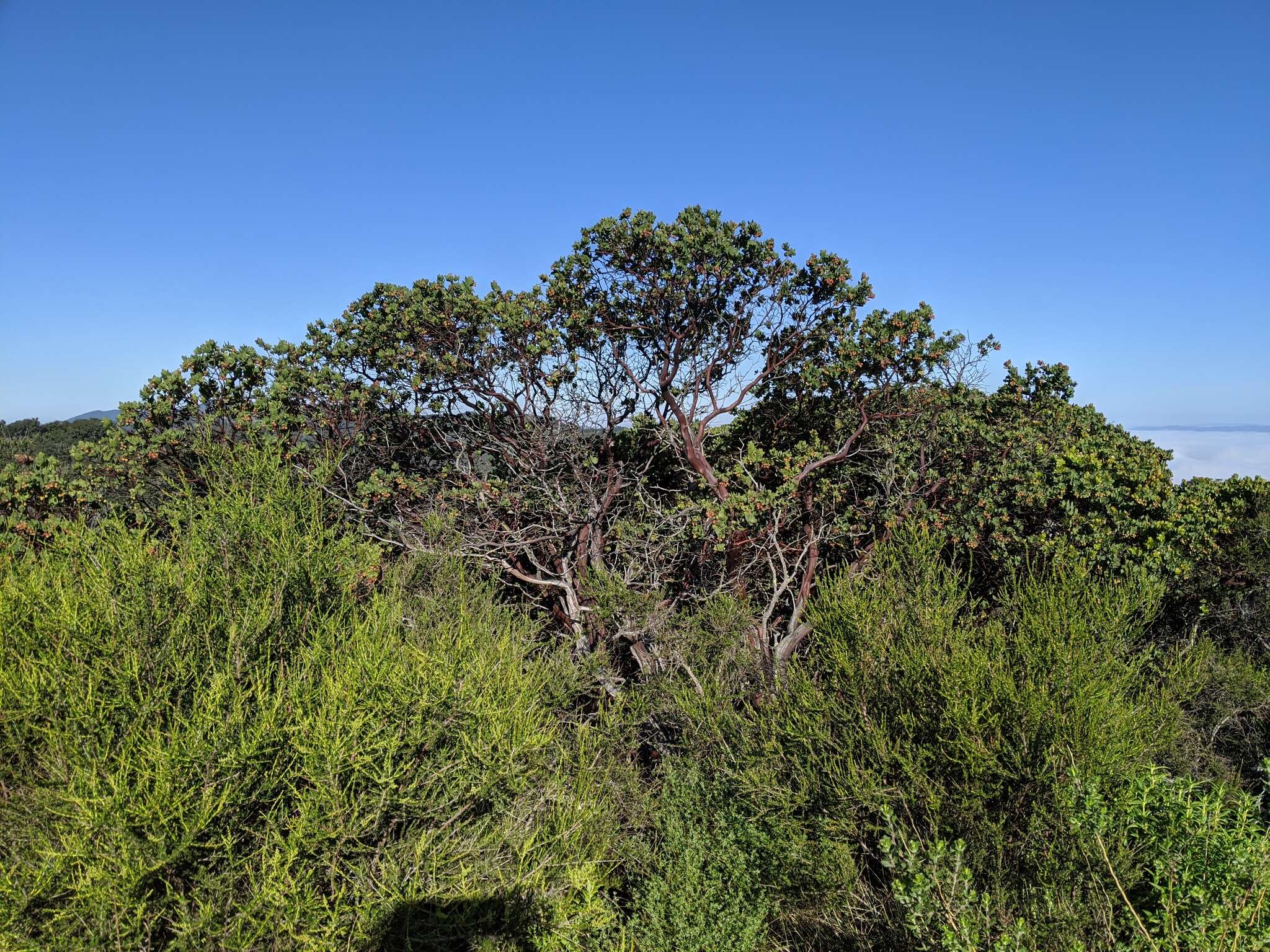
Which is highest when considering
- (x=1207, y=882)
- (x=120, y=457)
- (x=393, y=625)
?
(x=120, y=457)

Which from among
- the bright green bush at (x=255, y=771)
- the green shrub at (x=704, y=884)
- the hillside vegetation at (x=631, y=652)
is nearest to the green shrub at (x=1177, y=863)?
the hillside vegetation at (x=631, y=652)

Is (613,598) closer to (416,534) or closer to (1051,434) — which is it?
(416,534)

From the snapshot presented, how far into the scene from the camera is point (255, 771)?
445cm

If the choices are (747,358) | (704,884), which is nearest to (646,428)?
(747,358)

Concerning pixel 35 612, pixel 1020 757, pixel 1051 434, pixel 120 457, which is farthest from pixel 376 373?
pixel 1051 434

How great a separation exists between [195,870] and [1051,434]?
12.0m

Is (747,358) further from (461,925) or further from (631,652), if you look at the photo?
(461,925)

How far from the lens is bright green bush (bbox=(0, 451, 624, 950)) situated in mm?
4066

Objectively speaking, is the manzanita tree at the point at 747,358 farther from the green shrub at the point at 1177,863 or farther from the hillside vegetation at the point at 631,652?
the green shrub at the point at 1177,863

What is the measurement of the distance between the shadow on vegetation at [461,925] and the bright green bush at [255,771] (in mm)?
18

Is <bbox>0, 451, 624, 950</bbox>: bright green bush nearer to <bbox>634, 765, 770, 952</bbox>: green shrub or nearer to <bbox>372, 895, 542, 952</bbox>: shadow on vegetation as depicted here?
<bbox>372, 895, 542, 952</bbox>: shadow on vegetation

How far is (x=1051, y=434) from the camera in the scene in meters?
11.0

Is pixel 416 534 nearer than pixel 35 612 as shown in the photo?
No

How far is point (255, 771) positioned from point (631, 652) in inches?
266
